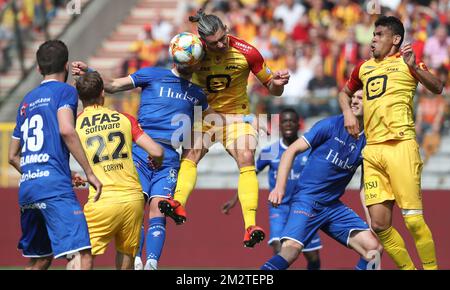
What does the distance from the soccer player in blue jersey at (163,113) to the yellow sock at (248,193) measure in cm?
78

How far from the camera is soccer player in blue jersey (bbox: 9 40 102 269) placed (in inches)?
366

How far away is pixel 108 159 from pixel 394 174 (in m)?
3.02

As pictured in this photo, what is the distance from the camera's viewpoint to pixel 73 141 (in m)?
9.30

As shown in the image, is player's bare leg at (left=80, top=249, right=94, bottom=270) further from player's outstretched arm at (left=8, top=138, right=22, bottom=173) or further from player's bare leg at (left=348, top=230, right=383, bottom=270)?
player's bare leg at (left=348, top=230, right=383, bottom=270)

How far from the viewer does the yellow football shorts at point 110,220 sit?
10125 mm

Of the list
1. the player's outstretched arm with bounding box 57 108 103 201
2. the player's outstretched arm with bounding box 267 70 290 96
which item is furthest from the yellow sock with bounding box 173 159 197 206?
the player's outstretched arm with bounding box 57 108 103 201

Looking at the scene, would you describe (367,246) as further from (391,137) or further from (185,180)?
(185,180)

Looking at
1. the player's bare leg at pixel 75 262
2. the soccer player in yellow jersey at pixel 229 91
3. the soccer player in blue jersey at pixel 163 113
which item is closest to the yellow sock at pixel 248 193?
the soccer player in yellow jersey at pixel 229 91

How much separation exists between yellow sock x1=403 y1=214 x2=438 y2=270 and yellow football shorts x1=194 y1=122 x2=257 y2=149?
2.13 m

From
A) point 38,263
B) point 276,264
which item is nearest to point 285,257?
point 276,264

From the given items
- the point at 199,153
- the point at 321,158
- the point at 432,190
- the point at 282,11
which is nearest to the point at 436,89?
the point at 321,158

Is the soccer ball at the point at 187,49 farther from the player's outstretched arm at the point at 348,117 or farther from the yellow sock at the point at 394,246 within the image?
the yellow sock at the point at 394,246
